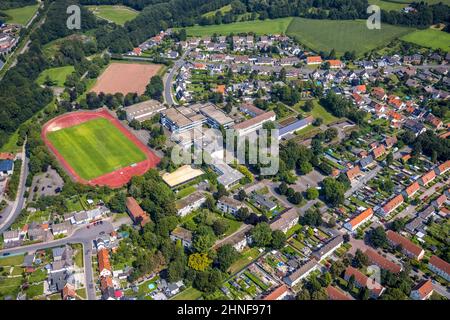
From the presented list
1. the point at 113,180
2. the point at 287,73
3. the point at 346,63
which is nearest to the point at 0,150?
the point at 113,180

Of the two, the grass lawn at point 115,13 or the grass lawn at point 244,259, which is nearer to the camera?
the grass lawn at point 244,259

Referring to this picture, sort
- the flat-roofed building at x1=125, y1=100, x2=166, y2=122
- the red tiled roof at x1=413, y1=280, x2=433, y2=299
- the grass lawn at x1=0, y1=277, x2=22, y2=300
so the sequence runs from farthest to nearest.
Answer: the flat-roofed building at x1=125, y1=100, x2=166, y2=122, the grass lawn at x1=0, y1=277, x2=22, y2=300, the red tiled roof at x1=413, y1=280, x2=433, y2=299

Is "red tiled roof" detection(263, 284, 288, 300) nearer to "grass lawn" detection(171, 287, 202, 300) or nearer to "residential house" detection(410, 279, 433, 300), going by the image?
"grass lawn" detection(171, 287, 202, 300)

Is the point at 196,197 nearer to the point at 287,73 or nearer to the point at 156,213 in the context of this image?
the point at 156,213

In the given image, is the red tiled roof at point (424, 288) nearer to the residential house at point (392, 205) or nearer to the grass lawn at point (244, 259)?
the residential house at point (392, 205)

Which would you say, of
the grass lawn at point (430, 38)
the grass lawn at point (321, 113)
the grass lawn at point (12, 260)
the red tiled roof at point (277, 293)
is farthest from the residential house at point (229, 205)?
the grass lawn at point (430, 38)

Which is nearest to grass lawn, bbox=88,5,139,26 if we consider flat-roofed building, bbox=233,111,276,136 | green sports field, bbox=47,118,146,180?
green sports field, bbox=47,118,146,180
